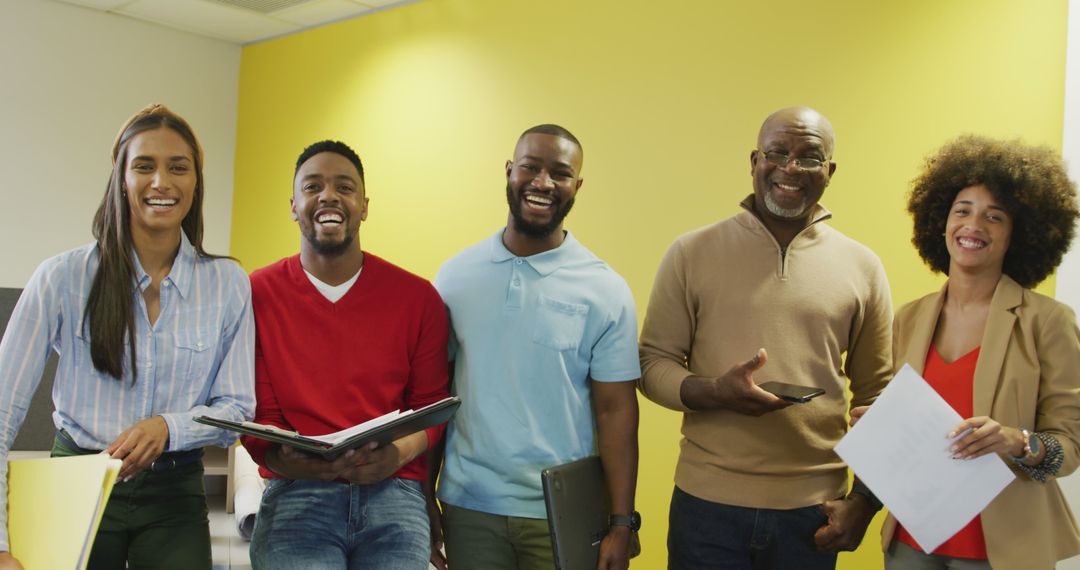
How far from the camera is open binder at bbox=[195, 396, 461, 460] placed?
5.64ft

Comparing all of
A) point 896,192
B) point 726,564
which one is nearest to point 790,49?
point 896,192

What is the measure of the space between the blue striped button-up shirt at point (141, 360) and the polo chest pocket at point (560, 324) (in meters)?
0.67

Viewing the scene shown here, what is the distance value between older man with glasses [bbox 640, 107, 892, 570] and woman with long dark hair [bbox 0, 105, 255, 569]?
1.02 m

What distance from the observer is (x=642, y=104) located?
3.85 meters

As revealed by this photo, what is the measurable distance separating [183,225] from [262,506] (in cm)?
66

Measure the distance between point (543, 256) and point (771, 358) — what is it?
599mm

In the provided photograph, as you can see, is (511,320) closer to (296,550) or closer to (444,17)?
(296,550)

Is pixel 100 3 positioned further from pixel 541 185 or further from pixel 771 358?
pixel 771 358

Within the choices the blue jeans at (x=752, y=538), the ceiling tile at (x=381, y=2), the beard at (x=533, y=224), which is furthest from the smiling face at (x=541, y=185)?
the ceiling tile at (x=381, y=2)

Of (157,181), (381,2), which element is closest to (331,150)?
(157,181)

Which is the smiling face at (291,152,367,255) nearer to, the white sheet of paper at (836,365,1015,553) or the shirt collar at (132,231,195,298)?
the shirt collar at (132,231,195,298)

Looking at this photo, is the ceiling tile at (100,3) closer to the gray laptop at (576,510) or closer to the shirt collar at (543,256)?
the shirt collar at (543,256)

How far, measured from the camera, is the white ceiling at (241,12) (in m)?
5.11

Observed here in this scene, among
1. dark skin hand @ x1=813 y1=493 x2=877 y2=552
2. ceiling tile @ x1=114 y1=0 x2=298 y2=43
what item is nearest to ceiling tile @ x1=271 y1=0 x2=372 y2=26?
ceiling tile @ x1=114 y1=0 x2=298 y2=43
